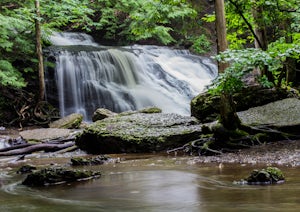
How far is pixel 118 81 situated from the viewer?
19734 millimetres

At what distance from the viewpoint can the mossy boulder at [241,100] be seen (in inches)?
370

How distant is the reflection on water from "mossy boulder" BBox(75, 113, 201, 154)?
2634 millimetres

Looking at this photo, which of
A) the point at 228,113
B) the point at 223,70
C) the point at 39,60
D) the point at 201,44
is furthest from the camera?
the point at 201,44

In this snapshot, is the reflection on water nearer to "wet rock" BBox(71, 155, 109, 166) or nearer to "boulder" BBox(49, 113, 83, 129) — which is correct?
"wet rock" BBox(71, 155, 109, 166)

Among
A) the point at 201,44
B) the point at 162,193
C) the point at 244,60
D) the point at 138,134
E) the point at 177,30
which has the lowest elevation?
the point at 162,193

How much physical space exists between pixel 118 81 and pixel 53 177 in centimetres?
1472

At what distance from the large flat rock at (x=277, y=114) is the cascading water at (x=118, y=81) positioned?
364 inches

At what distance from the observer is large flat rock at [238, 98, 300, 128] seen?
7.72 meters

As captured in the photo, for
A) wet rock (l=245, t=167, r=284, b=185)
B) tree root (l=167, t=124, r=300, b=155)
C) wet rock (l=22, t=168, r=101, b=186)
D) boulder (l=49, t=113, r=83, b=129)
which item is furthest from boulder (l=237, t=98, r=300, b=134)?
boulder (l=49, t=113, r=83, b=129)

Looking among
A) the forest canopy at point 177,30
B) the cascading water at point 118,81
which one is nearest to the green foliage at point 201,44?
the forest canopy at point 177,30

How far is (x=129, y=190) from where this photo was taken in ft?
14.9

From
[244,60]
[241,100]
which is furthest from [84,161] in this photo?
[241,100]

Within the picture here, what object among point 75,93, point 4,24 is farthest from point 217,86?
point 75,93

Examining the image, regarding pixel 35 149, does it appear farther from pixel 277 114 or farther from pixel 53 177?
pixel 277 114
